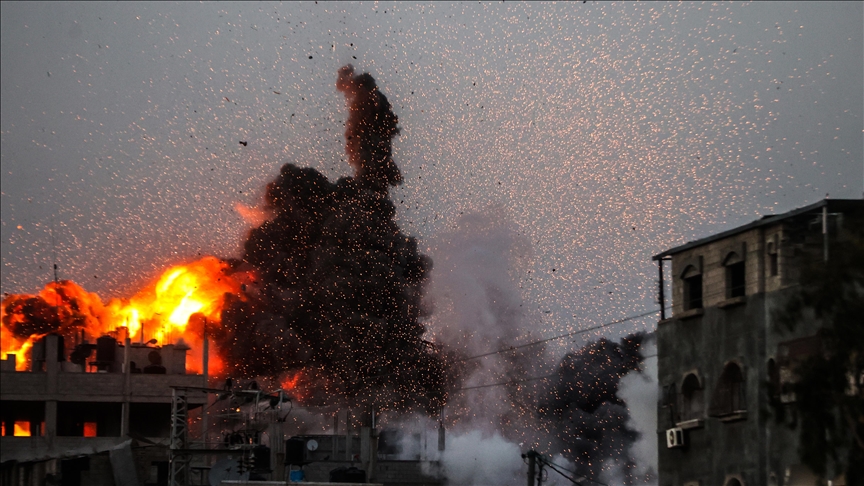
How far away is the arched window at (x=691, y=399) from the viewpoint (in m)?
43.2

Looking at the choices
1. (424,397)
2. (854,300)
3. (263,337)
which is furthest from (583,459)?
(854,300)

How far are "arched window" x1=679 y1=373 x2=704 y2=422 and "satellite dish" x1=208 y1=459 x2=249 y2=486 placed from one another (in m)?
16.4

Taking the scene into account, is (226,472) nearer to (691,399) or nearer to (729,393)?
(691,399)

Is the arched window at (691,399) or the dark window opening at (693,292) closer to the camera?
the arched window at (691,399)

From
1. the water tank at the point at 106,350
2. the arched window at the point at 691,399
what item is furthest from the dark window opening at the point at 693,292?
the water tank at the point at 106,350

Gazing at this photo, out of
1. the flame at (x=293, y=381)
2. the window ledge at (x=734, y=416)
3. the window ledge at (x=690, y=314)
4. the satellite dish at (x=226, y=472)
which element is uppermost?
the flame at (x=293, y=381)

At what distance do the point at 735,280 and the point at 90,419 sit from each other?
1643 inches

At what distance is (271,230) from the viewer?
95.4m

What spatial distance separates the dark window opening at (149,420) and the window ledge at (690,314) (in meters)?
35.8

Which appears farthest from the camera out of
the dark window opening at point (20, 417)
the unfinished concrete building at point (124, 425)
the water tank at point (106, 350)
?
the water tank at point (106, 350)

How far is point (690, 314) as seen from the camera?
43.2m

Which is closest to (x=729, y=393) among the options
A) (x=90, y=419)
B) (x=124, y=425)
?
(x=124, y=425)

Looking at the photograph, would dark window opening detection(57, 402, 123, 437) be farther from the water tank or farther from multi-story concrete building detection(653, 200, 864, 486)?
multi-story concrete building detection(653, 200, 864, 486)

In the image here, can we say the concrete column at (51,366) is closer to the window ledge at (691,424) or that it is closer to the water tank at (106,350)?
the water tank at (106,350)
